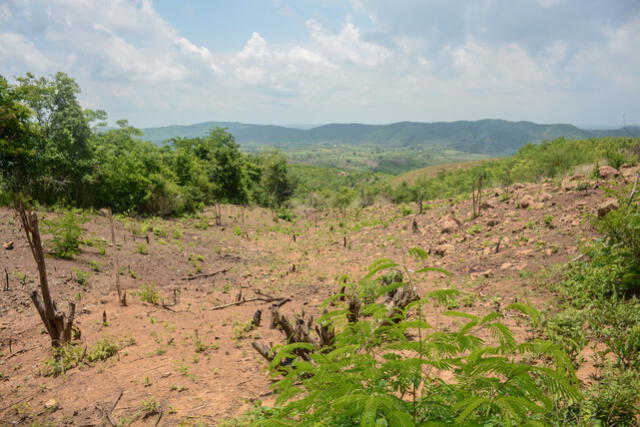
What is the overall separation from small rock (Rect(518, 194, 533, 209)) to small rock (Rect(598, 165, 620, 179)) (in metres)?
2.61

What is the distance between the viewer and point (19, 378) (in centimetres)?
523

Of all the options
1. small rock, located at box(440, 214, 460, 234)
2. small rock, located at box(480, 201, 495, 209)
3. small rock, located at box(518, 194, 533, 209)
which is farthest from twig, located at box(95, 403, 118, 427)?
small rock, located at box(480, 201, 495, 209)

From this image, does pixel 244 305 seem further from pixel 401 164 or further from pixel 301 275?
pixel 401 164

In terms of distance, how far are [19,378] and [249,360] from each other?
356 cm

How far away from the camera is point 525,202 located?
13.2 metres

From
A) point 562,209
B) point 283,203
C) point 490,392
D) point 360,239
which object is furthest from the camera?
point 283,203

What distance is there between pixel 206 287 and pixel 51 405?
5.94m

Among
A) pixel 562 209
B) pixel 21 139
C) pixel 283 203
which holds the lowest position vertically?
pixel 283 203

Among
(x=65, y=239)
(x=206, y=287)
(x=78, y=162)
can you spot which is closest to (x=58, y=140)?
(x=78, y=162)

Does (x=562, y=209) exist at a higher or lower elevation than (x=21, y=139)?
lower

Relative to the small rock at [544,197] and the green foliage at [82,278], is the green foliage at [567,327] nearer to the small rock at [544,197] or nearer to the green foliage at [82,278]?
the small rock at [544,197]

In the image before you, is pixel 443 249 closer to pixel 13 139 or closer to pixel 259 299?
pixel 259 299

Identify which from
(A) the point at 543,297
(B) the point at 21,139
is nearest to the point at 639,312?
(A) the point at 543,297

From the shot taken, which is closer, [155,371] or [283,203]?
[155,371]
